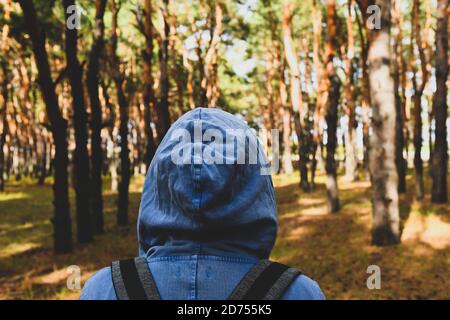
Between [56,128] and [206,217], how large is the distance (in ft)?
38.0

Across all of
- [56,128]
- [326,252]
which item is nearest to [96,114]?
[56,128]

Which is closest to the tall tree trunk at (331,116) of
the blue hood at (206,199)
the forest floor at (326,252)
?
the forest floor at (326,252)

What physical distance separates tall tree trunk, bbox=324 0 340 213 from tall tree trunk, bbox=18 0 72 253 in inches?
295

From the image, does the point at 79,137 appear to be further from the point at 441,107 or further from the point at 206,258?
the point at 206,258

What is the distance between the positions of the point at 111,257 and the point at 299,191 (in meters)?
10.4

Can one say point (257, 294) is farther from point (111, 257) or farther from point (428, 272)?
point (111, 257)

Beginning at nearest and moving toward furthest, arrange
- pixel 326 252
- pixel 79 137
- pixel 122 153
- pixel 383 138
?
pixel 383 138 → pixel 326 252 → pixel 79 137 → pixel 122 153

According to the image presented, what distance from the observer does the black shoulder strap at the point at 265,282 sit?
4.47 ft

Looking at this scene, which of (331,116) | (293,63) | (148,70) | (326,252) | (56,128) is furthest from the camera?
(293,63)

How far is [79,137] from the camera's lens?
13.5 metres

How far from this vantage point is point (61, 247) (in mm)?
12789

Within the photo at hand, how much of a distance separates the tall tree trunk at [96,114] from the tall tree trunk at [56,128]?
5.51 ft

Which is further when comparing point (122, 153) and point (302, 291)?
point (122, 153)
